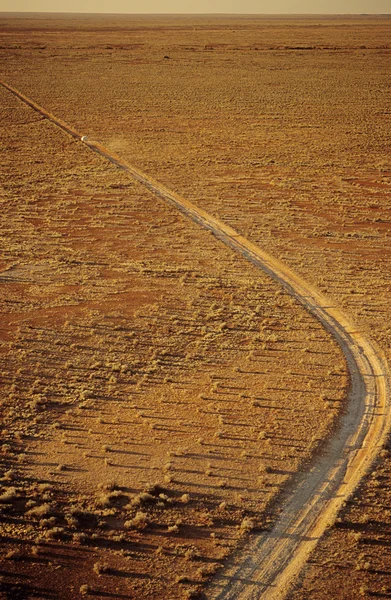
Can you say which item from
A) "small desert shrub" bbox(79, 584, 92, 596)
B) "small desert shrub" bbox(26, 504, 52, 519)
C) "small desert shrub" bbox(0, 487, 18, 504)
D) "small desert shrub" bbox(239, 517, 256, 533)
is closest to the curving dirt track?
"small desert shrub" bbox(239, 517, 256, 533)

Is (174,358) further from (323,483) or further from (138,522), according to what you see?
(138,522)

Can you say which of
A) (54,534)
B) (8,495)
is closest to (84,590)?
(54,534)

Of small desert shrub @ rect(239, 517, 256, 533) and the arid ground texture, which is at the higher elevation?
the arid ground texture

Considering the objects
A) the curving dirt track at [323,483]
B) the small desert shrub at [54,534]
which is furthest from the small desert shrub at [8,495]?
the curving dirt track at [323,483]

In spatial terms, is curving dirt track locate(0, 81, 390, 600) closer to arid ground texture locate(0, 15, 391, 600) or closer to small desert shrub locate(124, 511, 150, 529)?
arid ground texture locate(0, 15, 391, 600)

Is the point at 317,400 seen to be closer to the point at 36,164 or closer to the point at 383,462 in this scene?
the point at 383,462

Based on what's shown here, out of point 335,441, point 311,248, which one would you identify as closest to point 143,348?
point 335,441
